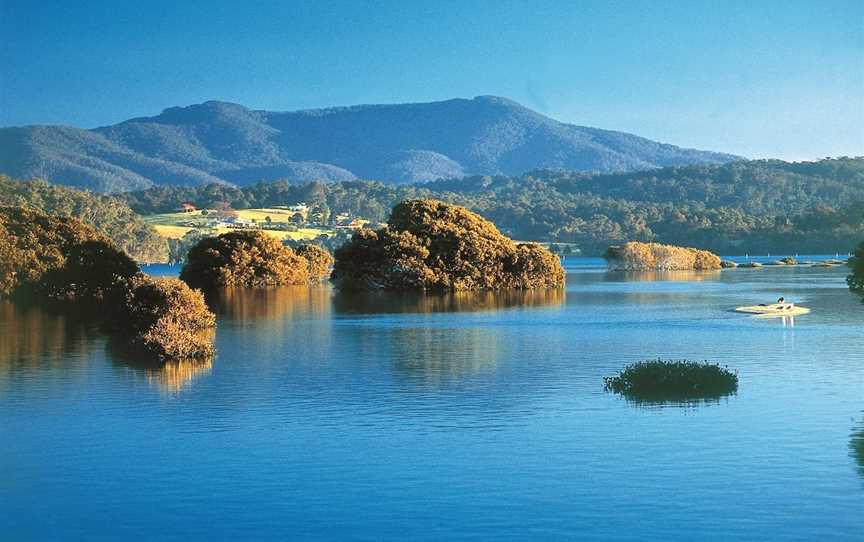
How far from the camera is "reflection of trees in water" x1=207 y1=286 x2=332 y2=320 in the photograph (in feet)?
214

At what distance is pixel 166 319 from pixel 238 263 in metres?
54.8

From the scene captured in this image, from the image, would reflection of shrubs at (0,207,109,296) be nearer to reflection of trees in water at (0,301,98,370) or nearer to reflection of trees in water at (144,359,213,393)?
reflection of trees in water at (0,301,98,370)

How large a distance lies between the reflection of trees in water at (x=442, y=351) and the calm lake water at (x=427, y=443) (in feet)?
0.83

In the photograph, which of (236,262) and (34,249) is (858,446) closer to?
(34,249)

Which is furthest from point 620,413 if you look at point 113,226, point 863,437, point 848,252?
point 848,252

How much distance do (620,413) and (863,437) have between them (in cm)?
586

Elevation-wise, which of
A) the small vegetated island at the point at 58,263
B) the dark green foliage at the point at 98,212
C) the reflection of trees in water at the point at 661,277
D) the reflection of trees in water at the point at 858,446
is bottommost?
the reflection of trees in water at the point at 858,446

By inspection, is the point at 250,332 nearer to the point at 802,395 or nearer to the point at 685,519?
the point at 802,395

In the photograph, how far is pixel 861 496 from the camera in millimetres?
19109

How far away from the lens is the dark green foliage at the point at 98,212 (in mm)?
159125

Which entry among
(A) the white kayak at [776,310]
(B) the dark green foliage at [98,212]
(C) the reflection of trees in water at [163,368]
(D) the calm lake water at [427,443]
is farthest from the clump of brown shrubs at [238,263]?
(B) the dark green foliage at [98,212]

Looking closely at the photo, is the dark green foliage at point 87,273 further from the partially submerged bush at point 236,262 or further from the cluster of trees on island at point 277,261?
the partially submerged bush at point 236,262

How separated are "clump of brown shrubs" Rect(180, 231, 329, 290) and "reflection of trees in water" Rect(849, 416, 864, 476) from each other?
78.8m

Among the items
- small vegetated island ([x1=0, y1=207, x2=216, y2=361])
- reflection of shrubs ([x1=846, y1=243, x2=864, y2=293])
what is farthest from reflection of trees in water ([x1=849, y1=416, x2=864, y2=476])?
small vegetated island ([x1=0, y1=207, x2=216, y2=361])
